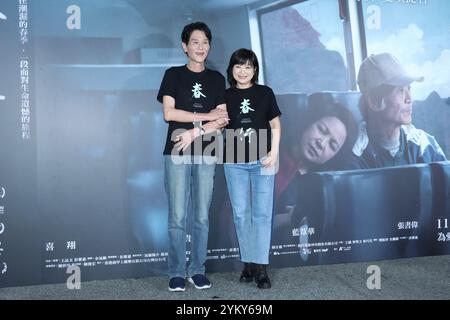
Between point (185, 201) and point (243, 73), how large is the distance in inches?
29.6

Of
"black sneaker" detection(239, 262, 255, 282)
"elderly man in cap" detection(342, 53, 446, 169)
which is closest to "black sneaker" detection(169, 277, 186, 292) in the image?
"black sneaker" detection(239, 262, 255, 282)

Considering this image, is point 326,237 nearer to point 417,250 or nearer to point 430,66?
point 417,250

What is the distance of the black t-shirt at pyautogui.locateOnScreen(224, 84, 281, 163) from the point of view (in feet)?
8.69

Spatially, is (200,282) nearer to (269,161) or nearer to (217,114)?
(269,161)

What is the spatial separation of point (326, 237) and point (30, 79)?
6.66ft

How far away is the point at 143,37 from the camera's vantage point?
9.41 feet

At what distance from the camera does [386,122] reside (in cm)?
328

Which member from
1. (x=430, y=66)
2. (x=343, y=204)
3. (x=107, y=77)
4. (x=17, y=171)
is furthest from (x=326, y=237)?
(x=17, y=171)

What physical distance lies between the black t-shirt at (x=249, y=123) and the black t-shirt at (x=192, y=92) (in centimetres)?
10

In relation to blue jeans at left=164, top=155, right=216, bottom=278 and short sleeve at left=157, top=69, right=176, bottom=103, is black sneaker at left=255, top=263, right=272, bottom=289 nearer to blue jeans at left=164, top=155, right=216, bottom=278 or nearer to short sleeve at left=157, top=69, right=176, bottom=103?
blue jeans at left=164, top=155, right=216, bottom=278

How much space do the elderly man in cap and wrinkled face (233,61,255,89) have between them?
0.93 meters

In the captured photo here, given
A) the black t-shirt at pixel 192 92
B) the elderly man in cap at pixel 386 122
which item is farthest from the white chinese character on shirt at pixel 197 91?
the elderly man in cap at pixel 386 122
